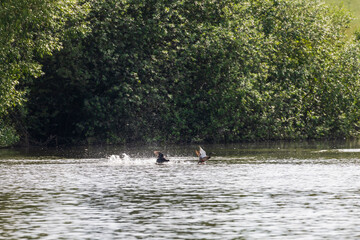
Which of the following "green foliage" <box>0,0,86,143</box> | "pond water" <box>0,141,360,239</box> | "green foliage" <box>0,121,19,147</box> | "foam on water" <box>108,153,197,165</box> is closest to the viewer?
"pond water" <box>0,141,360,239</box>

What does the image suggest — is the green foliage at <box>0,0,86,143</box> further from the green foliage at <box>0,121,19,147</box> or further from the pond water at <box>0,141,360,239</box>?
the pond water at <box>0,141,360,239</box>

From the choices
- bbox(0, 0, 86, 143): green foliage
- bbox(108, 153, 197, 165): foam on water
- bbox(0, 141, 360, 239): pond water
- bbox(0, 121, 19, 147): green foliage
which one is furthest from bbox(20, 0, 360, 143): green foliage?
bbox(0, 141, 360, 239): pond water

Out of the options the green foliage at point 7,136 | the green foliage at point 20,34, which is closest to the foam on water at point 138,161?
the green foliage at point 20,34

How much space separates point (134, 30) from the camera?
66.6 m

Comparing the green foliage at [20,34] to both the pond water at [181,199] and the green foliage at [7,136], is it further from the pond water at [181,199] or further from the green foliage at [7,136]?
the pond water at [181,199]

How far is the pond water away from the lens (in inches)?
771

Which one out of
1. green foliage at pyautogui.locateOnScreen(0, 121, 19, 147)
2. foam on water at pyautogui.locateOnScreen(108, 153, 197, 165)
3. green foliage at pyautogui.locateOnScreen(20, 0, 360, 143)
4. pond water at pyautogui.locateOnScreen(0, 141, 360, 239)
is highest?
green foliage at pyautogui.locateOnScreen(20, 0, 360, 143)

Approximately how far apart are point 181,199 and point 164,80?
138 feet

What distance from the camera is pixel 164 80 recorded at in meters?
67.7

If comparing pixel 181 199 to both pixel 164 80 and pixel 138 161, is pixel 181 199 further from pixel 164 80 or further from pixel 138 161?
pixel 164 80

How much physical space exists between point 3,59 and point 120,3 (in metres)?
19.0

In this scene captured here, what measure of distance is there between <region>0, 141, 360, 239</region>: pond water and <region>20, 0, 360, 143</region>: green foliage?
21.9 m

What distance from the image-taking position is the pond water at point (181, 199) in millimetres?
19594

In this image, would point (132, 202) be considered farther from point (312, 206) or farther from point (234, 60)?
point (234, 60)
